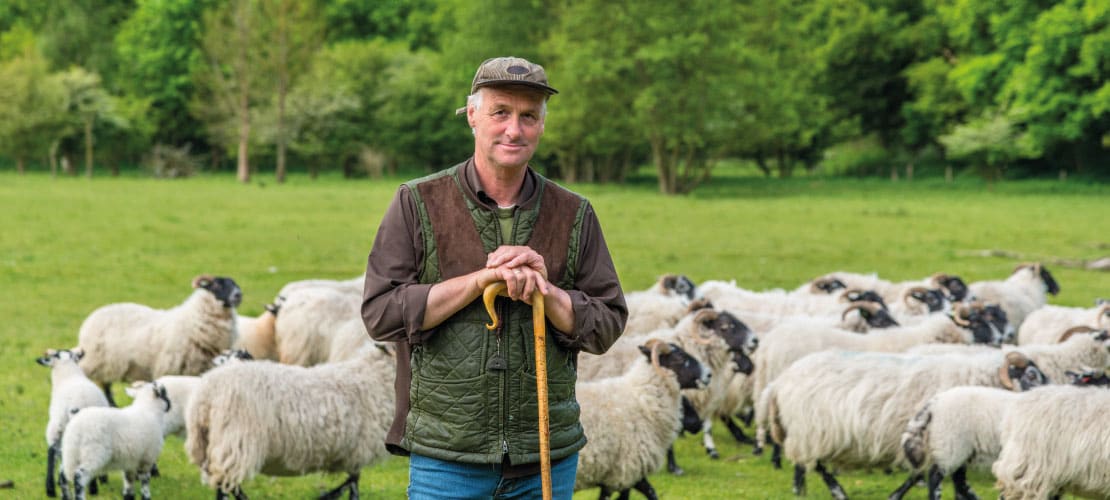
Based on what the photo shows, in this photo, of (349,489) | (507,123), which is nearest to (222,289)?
(349,489)

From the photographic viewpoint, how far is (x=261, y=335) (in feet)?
40.5

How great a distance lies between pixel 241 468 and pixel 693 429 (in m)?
3.22

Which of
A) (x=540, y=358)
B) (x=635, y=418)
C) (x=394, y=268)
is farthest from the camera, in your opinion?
(x=635, y=418)

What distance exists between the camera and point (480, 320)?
3.79 m

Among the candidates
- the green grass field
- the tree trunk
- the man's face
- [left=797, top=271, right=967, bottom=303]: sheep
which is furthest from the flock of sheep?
the tree trunk

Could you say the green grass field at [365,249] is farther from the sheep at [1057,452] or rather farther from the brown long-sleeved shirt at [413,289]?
the brown long-sleeved shirt at [413,289]

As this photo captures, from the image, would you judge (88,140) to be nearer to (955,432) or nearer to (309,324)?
(309,324)

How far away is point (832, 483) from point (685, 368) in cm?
159

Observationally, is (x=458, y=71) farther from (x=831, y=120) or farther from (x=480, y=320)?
(x=480, y=320)

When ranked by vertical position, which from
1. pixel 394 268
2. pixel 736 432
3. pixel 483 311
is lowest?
pixel 736 432

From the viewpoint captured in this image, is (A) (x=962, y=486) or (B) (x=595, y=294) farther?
(A) (x=962, y=486)

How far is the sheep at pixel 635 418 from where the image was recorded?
8047mm

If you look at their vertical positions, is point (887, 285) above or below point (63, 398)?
above

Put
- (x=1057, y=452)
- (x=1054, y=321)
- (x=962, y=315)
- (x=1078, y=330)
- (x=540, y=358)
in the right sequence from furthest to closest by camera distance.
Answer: (x=1054, y=321)
(x=962, y=315)
(x=1078, y=330)
(x=1057, y=452)
(x=540, y=358)
